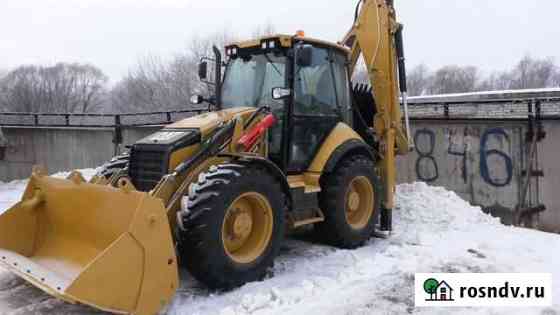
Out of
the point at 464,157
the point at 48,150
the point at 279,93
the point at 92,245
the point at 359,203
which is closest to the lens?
the point at 92,245

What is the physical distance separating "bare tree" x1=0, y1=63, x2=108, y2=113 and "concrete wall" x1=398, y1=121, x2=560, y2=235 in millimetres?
38053

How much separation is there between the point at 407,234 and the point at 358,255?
1.08m

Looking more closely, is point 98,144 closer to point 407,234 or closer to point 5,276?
point 5,276

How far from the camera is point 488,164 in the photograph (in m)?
8.15

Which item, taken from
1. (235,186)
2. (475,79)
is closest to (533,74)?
(475,79)

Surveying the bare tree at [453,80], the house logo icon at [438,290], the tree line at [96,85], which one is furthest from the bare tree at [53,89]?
the house logo icon at [438,290]

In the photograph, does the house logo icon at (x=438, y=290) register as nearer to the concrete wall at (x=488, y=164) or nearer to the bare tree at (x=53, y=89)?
the concrete wall at (x=488, y=164)

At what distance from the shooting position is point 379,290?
446cm

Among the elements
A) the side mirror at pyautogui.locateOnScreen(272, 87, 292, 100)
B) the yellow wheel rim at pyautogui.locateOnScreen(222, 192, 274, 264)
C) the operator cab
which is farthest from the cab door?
the yellow wheel rim at pyautogui.locateOnScreen(222, 192, 274, 264)

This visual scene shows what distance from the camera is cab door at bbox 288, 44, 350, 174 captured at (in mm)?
5469

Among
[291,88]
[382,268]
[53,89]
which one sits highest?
[53,89]

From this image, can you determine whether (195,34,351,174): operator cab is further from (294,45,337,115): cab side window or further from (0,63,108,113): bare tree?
(0,63,108,113): bare tree

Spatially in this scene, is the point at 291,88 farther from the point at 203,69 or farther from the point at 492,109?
the point at 492,109

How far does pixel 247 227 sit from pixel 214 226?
56 centimetres
